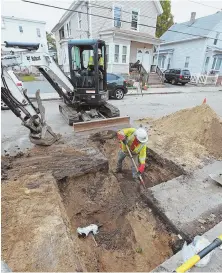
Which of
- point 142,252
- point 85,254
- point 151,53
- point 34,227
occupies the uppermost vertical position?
point 151,53

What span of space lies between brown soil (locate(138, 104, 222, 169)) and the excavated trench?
0.54 metres

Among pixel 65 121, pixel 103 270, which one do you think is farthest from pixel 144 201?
pixel 65 121

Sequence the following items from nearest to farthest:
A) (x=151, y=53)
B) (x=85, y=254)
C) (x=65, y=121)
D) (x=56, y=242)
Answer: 1. (x=56, y=242)
2. (x=85, y=254)
3. (x=65, y=121)
4. (x=151, y=53)

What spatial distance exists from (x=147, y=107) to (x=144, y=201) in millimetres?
7841

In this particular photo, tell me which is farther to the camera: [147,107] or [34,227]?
[147,107]

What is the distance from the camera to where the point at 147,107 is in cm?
1091

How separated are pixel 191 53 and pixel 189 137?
72.4 ft

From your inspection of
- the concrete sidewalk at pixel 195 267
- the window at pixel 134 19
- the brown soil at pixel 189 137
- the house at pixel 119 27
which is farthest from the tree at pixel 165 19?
the concrete sidewalk at pixel 195 267

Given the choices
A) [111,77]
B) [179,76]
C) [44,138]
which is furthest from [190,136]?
[179,76]

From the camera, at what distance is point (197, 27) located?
2392cm

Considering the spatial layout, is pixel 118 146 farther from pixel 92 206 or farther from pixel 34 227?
pixel 34 227

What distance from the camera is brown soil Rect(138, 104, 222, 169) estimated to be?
5219 millimetres

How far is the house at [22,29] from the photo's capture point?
24545 millimetres

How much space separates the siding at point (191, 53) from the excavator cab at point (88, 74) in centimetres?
2021
